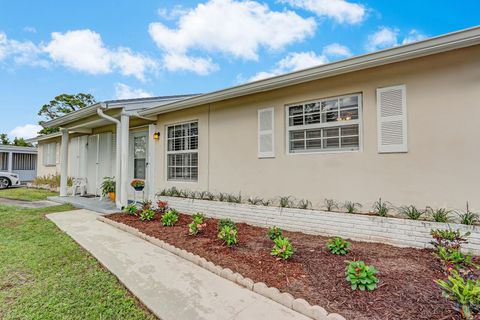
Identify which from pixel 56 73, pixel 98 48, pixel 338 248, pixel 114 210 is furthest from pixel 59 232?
pixel 56 73

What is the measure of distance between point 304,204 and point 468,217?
2.26 metres

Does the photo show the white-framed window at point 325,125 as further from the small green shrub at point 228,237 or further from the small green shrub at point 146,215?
the small green shrub at point 146,215

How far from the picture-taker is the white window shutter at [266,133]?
4.98 m

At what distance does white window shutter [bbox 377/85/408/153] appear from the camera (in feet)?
12.2

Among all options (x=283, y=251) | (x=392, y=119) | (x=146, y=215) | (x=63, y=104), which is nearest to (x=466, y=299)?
(x=283, y=251)

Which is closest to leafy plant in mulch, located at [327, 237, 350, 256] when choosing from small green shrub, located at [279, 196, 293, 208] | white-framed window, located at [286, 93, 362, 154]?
small green shrub, located at [279, 196, 293, 208]

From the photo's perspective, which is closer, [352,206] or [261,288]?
[261,288]

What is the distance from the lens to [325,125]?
14.5 feet

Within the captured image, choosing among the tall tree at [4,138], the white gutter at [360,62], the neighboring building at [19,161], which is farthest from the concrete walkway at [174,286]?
the tall tree at [4,138]

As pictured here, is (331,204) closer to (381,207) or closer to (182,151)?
(381,207)

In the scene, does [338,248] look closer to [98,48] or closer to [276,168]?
[276,168]

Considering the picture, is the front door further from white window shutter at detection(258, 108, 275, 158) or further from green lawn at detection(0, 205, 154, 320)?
white window shutter at detection(258, 108, 275, 158)

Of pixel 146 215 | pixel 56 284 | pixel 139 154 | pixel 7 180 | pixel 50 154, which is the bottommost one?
pixel 56 284

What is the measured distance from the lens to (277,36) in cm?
927
